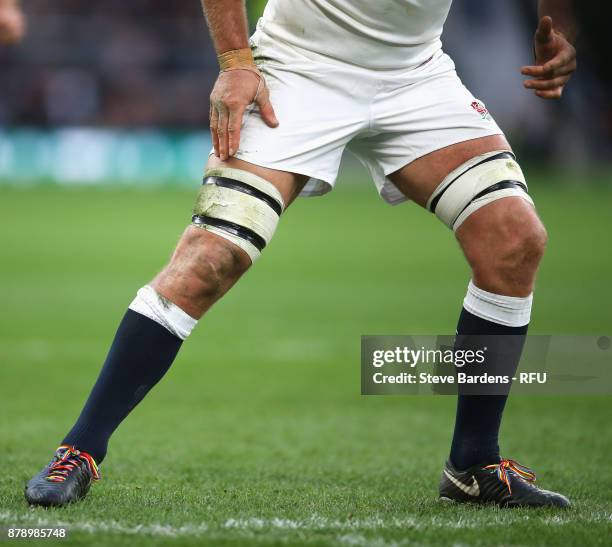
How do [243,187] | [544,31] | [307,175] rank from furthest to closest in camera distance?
[544,31]
[307,175]
[243,187]

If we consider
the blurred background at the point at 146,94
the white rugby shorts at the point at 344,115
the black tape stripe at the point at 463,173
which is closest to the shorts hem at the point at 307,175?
the white rugby shorts at the point at 344,115

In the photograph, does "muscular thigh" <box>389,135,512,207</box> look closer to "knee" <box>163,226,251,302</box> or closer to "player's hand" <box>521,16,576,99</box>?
"player's hand" <box>521,16,576,99</box>

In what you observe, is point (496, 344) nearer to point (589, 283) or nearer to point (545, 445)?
point (545, 445)

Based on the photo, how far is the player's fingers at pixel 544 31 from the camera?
13.0 feet

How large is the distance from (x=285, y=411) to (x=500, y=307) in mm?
2655

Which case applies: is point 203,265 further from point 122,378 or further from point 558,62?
point 558,62

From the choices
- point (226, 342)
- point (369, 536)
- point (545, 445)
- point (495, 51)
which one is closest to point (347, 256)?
point (226, 342)

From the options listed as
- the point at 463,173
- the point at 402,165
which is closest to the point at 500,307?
the point at 463,173

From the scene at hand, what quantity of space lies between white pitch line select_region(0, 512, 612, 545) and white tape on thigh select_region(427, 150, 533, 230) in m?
1.00

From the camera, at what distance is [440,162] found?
12.6ft

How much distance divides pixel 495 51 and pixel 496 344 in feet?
116

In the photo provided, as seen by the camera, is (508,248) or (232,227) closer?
(232,227)

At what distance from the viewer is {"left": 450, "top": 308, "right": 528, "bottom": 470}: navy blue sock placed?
381 centimetres

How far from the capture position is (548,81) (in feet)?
13.2
